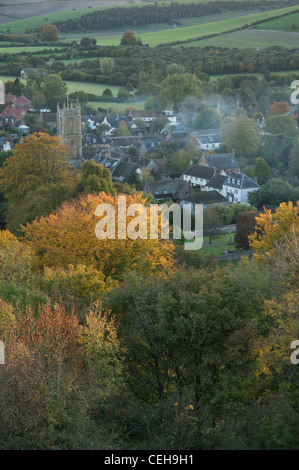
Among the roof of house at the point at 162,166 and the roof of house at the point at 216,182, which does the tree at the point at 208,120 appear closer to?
the roof of house at the point at 162,166

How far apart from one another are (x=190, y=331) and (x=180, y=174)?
42.4 m

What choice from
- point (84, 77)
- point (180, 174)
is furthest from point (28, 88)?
point (180, 174)

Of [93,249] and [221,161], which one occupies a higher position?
[93,249]

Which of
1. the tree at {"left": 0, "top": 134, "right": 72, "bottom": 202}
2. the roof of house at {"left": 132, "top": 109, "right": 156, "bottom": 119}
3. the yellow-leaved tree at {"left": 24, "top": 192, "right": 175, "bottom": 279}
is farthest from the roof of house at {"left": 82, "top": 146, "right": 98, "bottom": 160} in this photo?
the yellow-leaved tree at {"left": 24, "top": 192, "right": 175, "bottom": 279}

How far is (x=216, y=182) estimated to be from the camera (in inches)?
1937

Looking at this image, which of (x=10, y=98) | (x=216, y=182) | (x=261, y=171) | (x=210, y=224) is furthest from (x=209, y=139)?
(x=210, y=224)

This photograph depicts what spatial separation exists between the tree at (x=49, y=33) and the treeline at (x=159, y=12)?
1176cm

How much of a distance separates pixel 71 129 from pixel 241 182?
1311 centimetres

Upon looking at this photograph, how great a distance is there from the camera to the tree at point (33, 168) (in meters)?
32.3

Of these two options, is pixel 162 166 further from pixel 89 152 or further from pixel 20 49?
pixel 20 49

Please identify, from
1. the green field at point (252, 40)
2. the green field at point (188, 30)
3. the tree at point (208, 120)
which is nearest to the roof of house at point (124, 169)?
the tree at point (208, 120)

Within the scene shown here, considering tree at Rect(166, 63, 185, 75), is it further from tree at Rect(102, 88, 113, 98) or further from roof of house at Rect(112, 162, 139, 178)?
roof of house at Rect(112, 162, 139, 178)

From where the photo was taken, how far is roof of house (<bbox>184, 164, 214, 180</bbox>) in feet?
167

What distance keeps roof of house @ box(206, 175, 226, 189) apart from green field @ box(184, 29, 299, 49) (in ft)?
187
